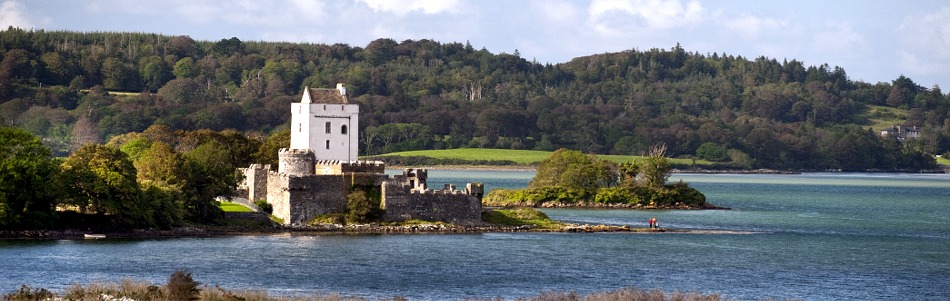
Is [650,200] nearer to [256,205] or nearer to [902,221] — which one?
[902,221]

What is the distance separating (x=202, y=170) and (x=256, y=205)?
4870 millimetres

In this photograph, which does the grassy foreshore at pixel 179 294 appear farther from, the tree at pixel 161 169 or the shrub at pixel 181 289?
the tree at pixel 161 169

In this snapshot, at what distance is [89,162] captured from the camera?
64188 mm

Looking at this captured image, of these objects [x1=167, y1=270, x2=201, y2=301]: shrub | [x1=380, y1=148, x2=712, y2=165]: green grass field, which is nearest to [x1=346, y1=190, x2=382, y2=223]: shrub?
[x1=167, y1=270, x2=201, y2=301]: shrub

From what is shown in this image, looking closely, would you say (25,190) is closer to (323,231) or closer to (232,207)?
(232,207)

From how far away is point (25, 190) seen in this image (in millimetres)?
60031

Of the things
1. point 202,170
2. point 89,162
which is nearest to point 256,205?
point 202,170

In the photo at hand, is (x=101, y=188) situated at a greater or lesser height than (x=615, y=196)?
greater

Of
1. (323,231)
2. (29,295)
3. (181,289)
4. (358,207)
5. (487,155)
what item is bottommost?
(29,295)

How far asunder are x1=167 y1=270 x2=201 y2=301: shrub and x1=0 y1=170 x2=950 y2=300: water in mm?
6120

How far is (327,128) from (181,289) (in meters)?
38.2

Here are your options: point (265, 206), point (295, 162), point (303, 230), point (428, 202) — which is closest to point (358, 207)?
point (303, 230)

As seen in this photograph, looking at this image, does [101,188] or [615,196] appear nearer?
[101,188]

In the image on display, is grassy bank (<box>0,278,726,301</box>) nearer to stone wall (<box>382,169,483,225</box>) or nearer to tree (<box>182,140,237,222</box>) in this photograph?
tree (<box>182,140,237,222</box>)
